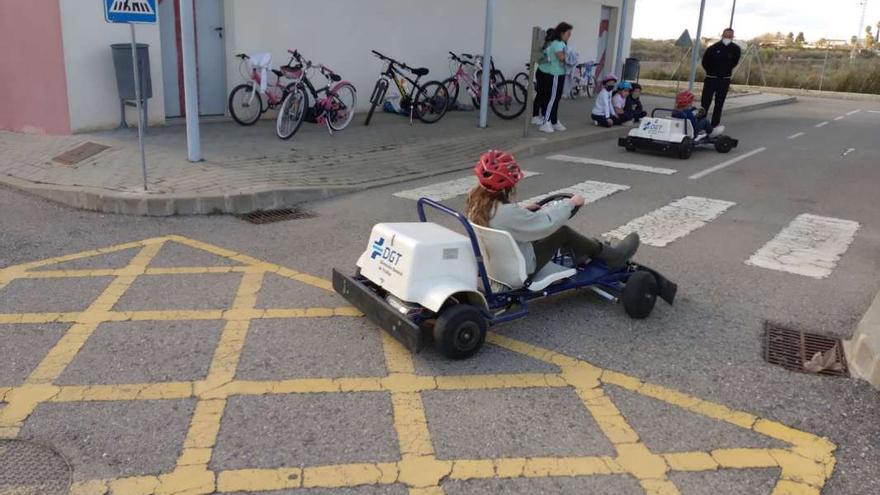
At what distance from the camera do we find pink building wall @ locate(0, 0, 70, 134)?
9.60 meters

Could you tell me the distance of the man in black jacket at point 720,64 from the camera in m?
13.9

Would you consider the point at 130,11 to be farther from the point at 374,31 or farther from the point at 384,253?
the point at 374,31

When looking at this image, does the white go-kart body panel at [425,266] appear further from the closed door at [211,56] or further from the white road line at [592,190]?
the closed door at [211,56]

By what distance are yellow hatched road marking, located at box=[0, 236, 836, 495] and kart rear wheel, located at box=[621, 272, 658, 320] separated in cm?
77

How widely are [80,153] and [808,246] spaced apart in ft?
28.2

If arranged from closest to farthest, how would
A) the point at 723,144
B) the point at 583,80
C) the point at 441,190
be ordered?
1. the point at 441,190
2. the point at 723,144
3. the point at 583,80

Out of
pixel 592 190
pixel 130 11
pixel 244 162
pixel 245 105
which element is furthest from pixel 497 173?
pixel 245 105

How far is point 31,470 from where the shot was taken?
3.04 meters

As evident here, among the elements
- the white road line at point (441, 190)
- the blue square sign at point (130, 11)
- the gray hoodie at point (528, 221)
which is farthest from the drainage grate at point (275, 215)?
the gray hoodie at point (528, 221)

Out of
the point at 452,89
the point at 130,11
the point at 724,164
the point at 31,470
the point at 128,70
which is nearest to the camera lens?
the point at 31,470

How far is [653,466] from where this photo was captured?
324 centimetres

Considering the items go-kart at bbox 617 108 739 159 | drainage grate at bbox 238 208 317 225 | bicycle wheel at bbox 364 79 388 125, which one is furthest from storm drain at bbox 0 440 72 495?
go-kart at bbox 617 108 739 159

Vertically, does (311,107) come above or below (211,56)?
below

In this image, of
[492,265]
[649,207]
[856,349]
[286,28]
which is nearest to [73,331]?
[492,265]
